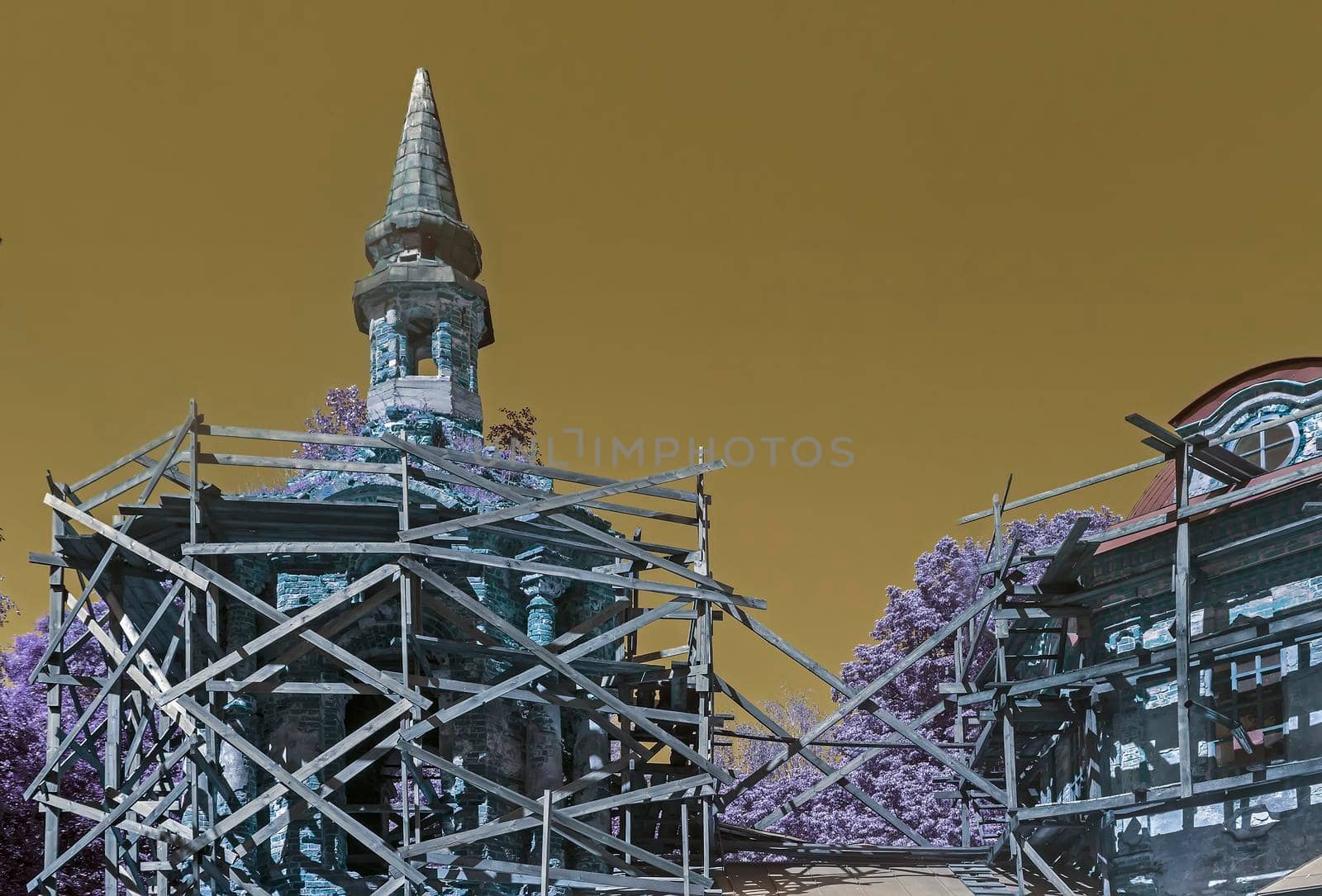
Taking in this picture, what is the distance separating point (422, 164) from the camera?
98.0 ft

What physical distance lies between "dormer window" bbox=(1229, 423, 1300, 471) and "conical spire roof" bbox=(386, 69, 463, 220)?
13418 millimetres

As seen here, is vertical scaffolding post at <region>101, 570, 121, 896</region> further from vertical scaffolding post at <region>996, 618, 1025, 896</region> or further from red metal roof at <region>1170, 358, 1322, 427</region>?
red metal roof at <region>1170, 358, 1322, 427</region>

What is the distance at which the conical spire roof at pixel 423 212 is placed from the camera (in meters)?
28.7

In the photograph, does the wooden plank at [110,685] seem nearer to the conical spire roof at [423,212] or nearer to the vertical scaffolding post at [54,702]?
the vertical scaffolding post at [54,702]

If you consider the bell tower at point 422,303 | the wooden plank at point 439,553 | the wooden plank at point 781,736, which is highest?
the bell tower at point 422,303

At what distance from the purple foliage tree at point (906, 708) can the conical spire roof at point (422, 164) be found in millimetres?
12638

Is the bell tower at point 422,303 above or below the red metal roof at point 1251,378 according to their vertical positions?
above

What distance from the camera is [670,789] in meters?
18.7

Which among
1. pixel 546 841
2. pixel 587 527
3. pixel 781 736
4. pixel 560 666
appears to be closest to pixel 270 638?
pixel 560 666

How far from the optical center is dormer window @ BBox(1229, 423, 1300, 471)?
72.5 feet

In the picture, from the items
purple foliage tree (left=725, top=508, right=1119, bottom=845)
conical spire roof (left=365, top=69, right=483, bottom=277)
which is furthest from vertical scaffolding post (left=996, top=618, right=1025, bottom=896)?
purple foliage tree (left=725, top=508, right=1119, bottom=845)

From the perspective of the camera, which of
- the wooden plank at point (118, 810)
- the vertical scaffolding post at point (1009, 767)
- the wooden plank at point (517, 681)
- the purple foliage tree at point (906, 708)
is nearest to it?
the wooden plank at point (517, 681)

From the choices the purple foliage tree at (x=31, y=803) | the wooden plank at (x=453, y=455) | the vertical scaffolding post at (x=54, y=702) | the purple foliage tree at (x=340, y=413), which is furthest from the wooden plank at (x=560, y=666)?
the purple foliage tree at (x=340, y=413)

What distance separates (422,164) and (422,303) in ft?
10.5
